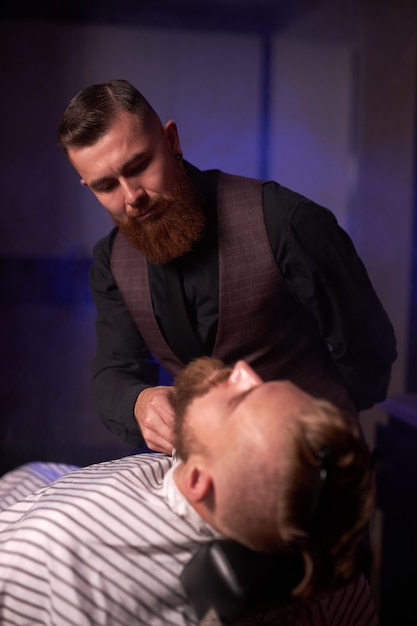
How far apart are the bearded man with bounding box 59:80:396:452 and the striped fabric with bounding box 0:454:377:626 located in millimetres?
268

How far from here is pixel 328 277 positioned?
4.85 ft

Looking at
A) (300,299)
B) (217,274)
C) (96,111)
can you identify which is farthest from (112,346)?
(96,111)

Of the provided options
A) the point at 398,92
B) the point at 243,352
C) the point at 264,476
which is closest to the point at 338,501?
the point at 264,476

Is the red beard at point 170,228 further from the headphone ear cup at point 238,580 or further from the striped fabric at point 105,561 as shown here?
the headphone ear cup at point 238,580

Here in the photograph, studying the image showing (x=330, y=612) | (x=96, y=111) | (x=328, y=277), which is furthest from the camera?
(x=328, y=277)

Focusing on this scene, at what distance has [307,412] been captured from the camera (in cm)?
93

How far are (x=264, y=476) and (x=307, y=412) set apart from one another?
10 cm

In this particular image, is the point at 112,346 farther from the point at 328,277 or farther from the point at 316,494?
the point at 316,494

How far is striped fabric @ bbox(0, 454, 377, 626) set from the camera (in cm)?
103

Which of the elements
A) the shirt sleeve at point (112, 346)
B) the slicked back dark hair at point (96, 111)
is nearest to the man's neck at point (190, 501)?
the shirt sleeve at point (112, 346)

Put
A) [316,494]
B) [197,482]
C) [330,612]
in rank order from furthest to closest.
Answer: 1. [330,612]
2. [197,482]
3. [316,494]

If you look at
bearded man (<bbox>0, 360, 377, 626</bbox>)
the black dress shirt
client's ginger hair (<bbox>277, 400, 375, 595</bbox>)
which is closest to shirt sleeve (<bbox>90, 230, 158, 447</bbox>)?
the black dress shirt

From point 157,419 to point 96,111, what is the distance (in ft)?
1.96

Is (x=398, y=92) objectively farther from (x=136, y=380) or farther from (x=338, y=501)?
(x=338, y=501)
